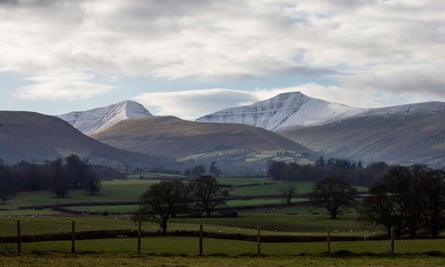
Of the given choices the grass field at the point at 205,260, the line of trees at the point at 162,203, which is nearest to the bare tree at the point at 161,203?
the line of trees at the point at 162,203

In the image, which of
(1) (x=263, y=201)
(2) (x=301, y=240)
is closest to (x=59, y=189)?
(1) (x=263, y=201)

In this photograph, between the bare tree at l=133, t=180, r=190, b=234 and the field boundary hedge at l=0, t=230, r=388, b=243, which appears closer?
the field boundary hedge at l=0, t=230, r=388, b=243

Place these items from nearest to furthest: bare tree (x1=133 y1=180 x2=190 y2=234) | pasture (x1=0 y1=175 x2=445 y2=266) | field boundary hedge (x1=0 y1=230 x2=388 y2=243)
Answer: pasture (x1=0 y1=175 x2=445 y2=266), field boundary hedge (x1=0 y1=230 x2=388 y2=243), bare tree (x1=133 y1=180 x2=190 y2=234)

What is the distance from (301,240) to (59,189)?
12005cm

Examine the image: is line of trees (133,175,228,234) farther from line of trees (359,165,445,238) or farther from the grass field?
the grass field

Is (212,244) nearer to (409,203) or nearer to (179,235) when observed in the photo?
(179,235)

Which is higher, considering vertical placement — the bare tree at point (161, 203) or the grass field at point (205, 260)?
the bare tree at point (161, 203)

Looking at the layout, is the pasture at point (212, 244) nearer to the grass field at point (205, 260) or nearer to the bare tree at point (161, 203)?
the grass field at point (205, 260)

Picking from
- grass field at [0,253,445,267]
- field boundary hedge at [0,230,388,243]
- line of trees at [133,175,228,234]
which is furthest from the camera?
line of trees at [133,175,228,234]

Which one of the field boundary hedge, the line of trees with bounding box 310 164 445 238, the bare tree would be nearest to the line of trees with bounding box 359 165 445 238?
the line of trees with bounding box 310 164 445 238

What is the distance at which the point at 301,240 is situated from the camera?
70.4 meters

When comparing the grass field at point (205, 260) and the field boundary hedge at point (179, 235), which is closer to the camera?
the grass field at point (205, 260)

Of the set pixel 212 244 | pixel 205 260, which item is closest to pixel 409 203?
pixel 212 244

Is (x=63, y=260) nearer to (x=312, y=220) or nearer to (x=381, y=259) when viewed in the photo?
(x=381, y=259)
